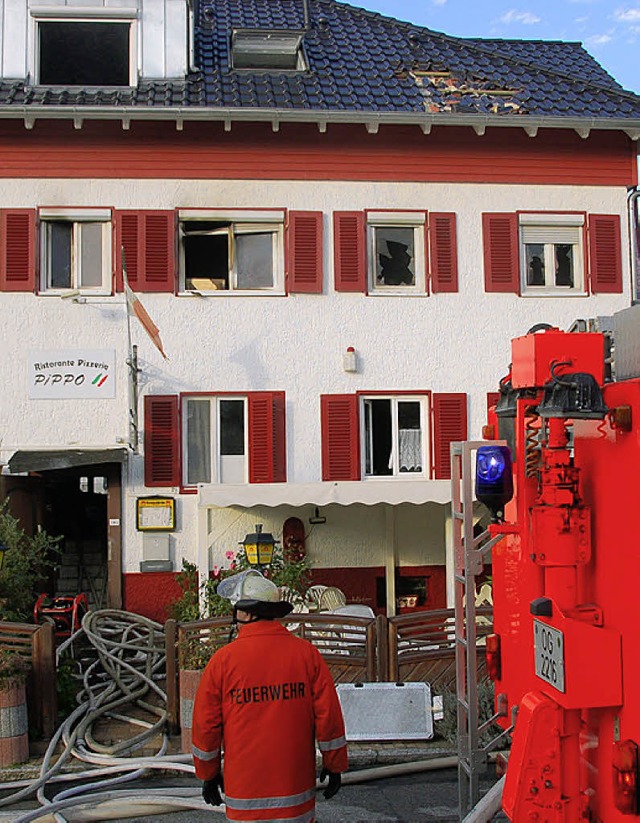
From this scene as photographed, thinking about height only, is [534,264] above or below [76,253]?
below

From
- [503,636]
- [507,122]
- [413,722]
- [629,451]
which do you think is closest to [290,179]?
[507,122]

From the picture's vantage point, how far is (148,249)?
1355 centimetres

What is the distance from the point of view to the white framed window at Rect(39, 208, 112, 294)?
44.9ft

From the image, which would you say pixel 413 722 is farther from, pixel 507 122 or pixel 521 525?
pixel 507 122

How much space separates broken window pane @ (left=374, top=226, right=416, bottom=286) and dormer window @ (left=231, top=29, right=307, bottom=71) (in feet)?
10.2

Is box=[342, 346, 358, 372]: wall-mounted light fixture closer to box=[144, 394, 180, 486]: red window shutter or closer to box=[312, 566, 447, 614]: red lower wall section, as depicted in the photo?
box=[144, 394, 180, 486]: red window shutter

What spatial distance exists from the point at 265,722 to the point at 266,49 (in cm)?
1272

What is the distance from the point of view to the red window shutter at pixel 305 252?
539 inches

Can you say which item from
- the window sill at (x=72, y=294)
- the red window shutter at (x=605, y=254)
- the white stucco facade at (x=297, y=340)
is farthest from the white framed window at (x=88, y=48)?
the red window shutter at (x=605, y=254)

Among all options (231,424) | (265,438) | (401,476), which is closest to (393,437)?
(401,476)

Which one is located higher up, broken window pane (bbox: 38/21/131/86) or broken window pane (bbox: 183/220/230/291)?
broken window pane (bbox: 38/21/131/86)

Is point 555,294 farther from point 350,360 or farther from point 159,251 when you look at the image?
point 159,251

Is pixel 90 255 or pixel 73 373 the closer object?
pixel 73 373

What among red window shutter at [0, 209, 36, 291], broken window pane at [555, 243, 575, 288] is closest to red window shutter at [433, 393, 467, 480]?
broken window pane at [555, 243, 575, 288]
